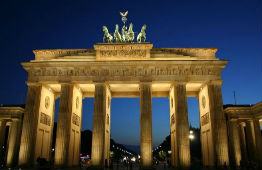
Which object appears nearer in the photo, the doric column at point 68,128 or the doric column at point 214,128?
the doric column at point 214,128

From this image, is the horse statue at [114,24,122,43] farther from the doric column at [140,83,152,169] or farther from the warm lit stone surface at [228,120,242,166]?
the warm lit stone surface at [228,120,242,166]

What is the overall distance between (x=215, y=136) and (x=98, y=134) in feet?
48.1

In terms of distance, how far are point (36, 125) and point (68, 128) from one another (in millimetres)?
4353

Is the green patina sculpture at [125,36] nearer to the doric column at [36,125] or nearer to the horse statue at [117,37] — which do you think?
the horse statue at [117,37]

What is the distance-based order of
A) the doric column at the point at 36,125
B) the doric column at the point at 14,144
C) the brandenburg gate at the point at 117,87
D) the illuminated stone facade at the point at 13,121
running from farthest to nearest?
the illuminated stone facade at the point at 13,121 < the doric column at the point at 14,144 < the doric column at the point at 36,125 < the brandenburg gate at the point at 117,87

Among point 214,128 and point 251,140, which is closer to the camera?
point 214,128

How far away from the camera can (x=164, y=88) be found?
37062 millimetres

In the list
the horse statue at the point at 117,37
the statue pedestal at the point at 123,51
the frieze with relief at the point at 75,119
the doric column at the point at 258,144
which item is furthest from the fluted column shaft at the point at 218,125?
the frieze with relief at the point at 75,119

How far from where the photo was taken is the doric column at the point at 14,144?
32.8m

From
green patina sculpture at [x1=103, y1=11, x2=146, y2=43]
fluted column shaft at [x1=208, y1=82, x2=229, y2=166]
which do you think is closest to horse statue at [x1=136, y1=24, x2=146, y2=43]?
green patina sculpture at [x1=103, y1=11, x2=146, y2=43]

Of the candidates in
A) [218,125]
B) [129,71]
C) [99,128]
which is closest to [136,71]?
[129,71]

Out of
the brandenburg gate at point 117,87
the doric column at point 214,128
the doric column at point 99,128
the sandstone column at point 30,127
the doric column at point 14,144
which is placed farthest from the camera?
the doric column at point 14,144

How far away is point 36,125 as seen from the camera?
31938 millimetres

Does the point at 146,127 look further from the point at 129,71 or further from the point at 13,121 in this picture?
the point at 13,121
